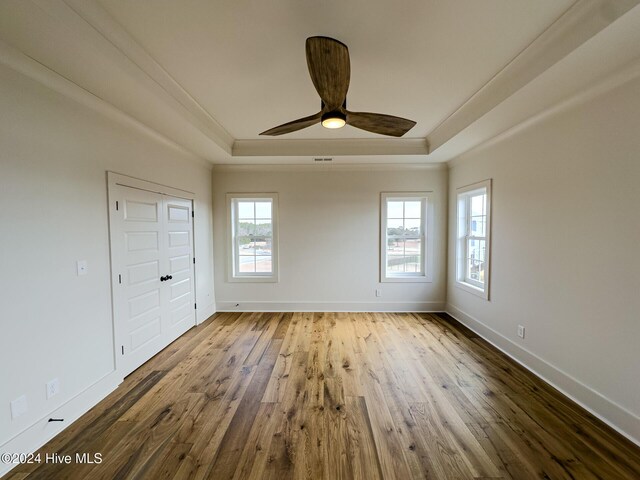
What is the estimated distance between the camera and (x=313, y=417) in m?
1.96

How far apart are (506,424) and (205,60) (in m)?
3.65

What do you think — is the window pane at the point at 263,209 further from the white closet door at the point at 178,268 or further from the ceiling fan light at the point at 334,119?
the ceiling fan light at the point at 334,119

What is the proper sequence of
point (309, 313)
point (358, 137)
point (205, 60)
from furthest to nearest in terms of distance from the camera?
1. point (309, 313)
2. point (358, 137)
3. point (205, 60)

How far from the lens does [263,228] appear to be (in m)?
4.58

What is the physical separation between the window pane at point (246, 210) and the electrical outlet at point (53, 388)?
3.16 meters

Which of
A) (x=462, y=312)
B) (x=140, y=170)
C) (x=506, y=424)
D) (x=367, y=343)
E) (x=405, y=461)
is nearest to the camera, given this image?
(x=405, y=461)

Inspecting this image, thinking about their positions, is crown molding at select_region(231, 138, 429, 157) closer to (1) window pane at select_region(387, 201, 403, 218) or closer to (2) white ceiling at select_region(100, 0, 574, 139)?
(1) window pane at select_region(387, 201, 403, 218)

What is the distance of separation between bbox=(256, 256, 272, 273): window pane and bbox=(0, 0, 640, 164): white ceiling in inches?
94.1

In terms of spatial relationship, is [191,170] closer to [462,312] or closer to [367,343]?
[367,343]

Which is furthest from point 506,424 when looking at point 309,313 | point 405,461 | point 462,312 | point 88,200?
point 88,200

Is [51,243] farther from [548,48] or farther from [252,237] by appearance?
[548,48]

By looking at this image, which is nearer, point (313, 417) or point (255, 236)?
point (313, 417)

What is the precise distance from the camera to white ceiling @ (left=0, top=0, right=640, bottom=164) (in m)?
1.51

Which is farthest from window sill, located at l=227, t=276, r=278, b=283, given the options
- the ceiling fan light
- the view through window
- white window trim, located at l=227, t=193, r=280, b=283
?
the ceiling fan light
